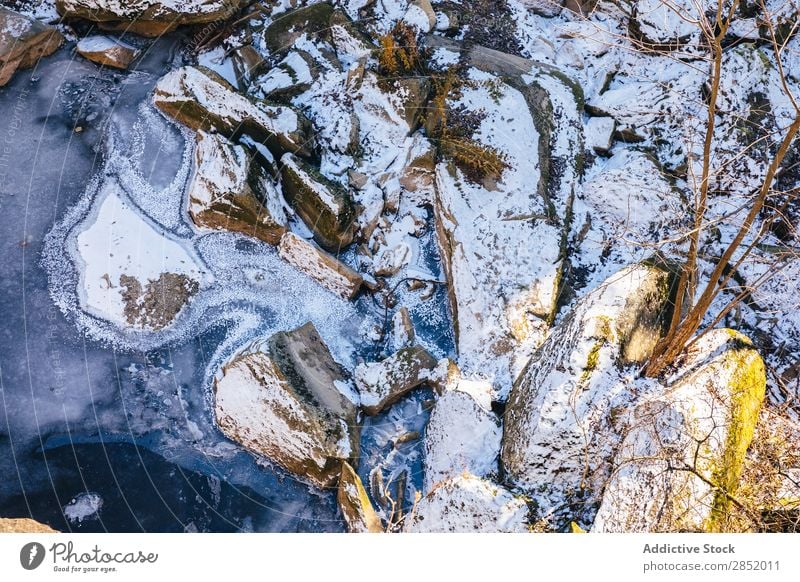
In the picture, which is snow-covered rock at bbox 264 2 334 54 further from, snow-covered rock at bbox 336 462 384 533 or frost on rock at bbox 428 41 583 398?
snow-covered rock at bbox 336 462 384 533

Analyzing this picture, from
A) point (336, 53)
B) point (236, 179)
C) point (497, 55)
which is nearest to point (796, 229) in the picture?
point (497, 55)

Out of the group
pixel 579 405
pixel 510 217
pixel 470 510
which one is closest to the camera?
pixel 470 510

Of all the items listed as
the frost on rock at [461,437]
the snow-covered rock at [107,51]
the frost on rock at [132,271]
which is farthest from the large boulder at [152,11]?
the frost on rock at [461,437]

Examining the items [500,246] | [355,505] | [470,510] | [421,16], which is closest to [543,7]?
[421,16]

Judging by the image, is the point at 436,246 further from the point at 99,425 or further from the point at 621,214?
the point at 99,425

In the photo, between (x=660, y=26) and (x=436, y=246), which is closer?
(x=436, y=246)

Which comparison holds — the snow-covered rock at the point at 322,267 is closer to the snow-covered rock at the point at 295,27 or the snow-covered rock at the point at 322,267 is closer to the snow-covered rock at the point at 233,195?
the snow-covered rock at the point at 233,195

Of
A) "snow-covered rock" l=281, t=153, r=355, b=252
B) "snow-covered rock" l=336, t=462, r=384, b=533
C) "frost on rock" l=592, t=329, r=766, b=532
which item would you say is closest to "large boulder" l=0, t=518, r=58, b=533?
"snow-covered rock" l=336, t=462, r=384, b=533
